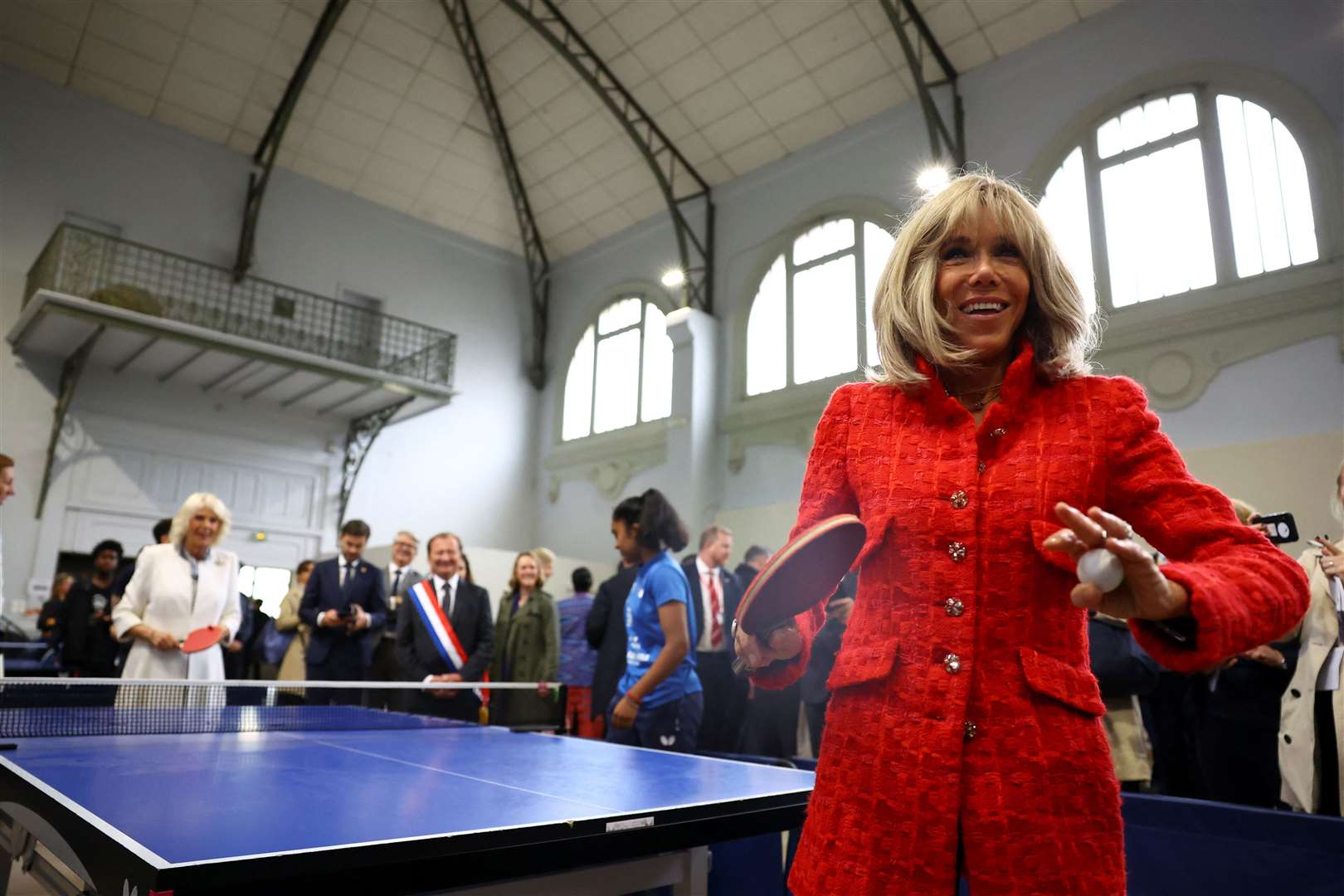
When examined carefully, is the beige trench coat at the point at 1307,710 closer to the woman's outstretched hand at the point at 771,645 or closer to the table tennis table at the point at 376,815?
the table tennis table at the point at 376,815

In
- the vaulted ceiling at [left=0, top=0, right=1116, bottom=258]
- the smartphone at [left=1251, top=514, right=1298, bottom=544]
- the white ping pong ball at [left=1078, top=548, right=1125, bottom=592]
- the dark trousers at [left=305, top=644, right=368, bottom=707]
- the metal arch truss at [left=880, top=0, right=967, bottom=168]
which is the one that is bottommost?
the dark trousers at [left=305, top=644, right=368, bottom=707]

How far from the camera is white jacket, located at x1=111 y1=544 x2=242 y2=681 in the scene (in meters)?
4.50

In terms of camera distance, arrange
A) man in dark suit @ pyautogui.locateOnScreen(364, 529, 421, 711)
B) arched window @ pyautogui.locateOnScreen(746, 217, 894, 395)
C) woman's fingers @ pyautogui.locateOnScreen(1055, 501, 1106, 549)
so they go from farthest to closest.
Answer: arched window @ pyautogui.locateOnScreen(746, 217, 894, 395) → man in dark suit @ pyautogui.locateOnScreen(364, 529, 421, 711) → woman's fingers @ pyautogui.locateOnScreen(1055, 501, 1106, 549)

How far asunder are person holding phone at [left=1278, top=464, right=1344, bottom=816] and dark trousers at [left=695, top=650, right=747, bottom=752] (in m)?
3.64

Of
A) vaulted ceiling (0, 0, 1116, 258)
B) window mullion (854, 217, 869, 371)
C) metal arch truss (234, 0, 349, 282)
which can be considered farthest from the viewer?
metal arch truss (234, 0, 349, 282)

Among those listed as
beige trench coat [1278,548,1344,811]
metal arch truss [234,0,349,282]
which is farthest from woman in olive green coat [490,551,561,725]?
metal arch truss [234,0,349,282]

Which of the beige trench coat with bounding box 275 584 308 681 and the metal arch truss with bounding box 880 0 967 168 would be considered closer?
the beige trench coat with bounding box 275 584 308 681

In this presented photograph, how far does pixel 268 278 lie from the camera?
13797mm

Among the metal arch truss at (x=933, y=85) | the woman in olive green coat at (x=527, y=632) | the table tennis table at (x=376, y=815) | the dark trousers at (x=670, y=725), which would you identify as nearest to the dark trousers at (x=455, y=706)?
the woman in olive green coat at (x=527, y=632)

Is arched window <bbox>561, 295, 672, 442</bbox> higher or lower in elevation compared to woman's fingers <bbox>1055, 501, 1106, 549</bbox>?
higher

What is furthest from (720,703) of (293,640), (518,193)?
(518,193)

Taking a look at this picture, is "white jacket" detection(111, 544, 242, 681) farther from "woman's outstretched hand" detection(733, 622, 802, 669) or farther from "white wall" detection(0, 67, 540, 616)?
"white wall" detection(0, 67, 540, 616)

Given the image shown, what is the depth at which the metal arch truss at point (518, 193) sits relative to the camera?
13.0 meters

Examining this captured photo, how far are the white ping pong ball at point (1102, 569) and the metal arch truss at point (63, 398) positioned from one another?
42.5ft
